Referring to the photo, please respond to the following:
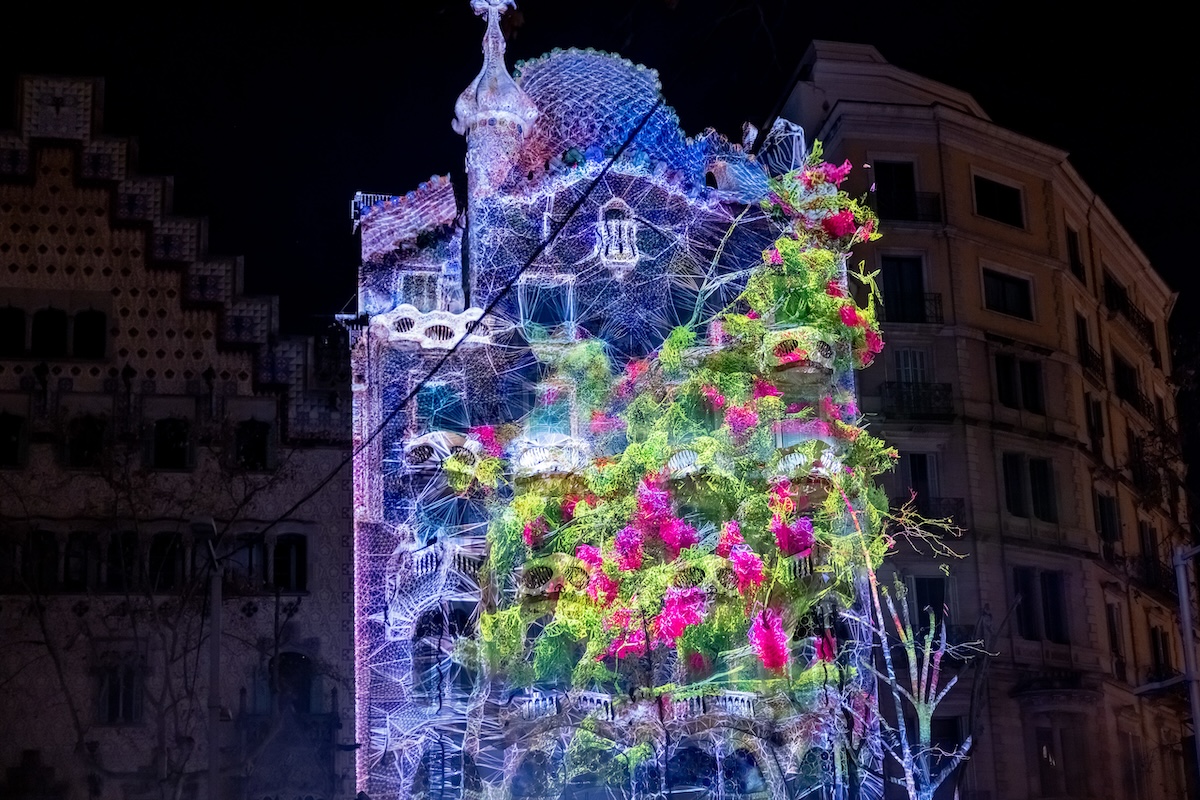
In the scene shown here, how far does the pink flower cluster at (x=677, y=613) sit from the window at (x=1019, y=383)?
39.6ft

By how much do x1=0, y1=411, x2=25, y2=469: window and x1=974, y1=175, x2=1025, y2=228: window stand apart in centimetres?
2358

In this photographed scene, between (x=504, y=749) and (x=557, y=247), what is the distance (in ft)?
35.8

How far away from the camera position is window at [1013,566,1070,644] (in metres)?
38.8

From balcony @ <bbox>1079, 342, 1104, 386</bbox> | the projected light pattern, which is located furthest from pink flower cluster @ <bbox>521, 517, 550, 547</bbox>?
balcony @ <bbox>1079, 342, 1104, 386</bbox>

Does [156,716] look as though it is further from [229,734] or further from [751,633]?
[751,633]

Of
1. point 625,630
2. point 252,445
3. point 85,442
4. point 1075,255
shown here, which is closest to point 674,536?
point 625,630

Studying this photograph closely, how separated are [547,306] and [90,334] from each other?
409 inches

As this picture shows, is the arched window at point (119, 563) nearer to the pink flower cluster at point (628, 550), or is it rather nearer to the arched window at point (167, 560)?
the arched window at point (167, 560)

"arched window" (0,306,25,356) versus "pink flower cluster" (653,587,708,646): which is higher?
"arched window" (0,306,25,356)

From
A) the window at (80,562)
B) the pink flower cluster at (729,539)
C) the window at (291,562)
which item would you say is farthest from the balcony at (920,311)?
the window at (80,562)

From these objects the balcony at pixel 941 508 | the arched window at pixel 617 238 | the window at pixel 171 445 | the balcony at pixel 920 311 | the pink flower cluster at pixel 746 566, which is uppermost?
the arched window at pixel 617 238

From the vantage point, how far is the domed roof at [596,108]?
36250 mm

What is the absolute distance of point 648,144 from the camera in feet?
120

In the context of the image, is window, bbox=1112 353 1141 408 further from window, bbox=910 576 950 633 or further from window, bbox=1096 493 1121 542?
window, bbox=910 576 950 633
